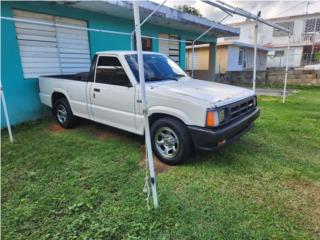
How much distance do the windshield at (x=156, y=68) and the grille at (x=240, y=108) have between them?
1.31 m

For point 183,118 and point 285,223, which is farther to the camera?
point 183,118

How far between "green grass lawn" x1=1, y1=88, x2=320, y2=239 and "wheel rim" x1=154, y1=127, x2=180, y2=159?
0.26 m

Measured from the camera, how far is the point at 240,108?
12.0 feet

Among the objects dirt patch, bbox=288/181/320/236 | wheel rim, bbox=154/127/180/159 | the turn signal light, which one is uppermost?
the turn signal light

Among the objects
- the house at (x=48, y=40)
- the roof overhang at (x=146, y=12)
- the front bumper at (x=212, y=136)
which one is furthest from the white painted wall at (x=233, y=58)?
the front bumper at (x=212, y=136)

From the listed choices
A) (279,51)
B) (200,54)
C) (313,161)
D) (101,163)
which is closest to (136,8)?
(101,163)

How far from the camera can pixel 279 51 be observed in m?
28.3

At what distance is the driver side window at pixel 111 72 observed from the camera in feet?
13.0

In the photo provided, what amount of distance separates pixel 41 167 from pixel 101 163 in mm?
960

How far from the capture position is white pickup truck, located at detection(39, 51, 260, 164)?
10.3 ft

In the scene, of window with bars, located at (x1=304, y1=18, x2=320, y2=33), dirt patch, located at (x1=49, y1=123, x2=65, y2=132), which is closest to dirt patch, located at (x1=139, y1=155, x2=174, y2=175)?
dirt patch, located at (x1=49, y1=123, x2=65, y2=132)

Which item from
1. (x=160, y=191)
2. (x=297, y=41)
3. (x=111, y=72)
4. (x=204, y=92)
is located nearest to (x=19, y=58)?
(x=111, y=72)

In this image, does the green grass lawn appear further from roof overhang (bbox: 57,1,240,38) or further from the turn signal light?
roof overhang (bbox: 57,1,240,38)

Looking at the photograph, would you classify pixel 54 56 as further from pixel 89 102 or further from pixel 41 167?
pixel 41 167
